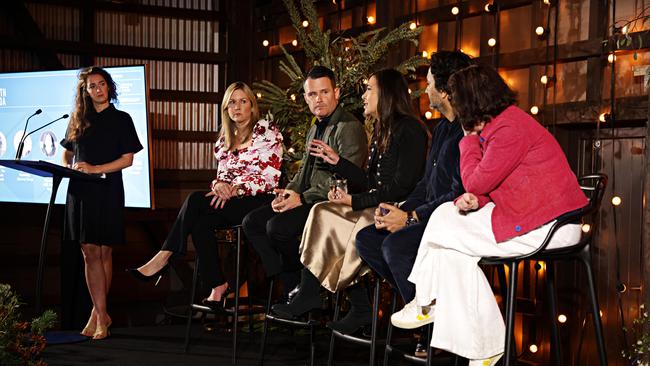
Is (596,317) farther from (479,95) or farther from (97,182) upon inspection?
(97,182)

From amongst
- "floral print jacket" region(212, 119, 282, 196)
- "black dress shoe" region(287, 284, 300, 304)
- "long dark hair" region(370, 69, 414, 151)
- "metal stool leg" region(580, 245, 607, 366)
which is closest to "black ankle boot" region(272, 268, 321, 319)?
"black dress shoe" region(287, 284, 300, 304)

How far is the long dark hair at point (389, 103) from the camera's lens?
386cm

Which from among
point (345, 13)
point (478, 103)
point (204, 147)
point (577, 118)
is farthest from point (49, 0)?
point (478, 103)

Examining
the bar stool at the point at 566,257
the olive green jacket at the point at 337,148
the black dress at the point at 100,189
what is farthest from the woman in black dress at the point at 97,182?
the bar stool at the point at 566,257

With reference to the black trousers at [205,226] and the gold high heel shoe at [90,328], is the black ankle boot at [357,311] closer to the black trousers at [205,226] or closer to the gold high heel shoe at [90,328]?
the black trousers at [205,226]

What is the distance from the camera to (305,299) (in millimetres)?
4016

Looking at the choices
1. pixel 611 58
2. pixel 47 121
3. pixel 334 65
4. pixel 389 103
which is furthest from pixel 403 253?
pixel 47 121

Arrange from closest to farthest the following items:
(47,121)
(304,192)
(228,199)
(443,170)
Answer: (443,170)
(304,192)
(228,199)
(47,121)

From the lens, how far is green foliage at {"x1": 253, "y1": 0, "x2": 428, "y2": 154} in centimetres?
520

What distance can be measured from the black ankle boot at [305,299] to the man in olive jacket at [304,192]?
0.24m

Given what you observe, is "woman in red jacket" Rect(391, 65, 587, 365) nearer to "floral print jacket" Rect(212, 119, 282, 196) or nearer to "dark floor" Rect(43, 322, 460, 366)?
"dark floor" Rect(43, 322, 460, 366)

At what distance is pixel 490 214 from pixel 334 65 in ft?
8.69

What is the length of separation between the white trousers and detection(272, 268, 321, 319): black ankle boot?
3.75ft

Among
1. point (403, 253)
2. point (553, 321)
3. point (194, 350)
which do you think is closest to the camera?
point (553, 321)
